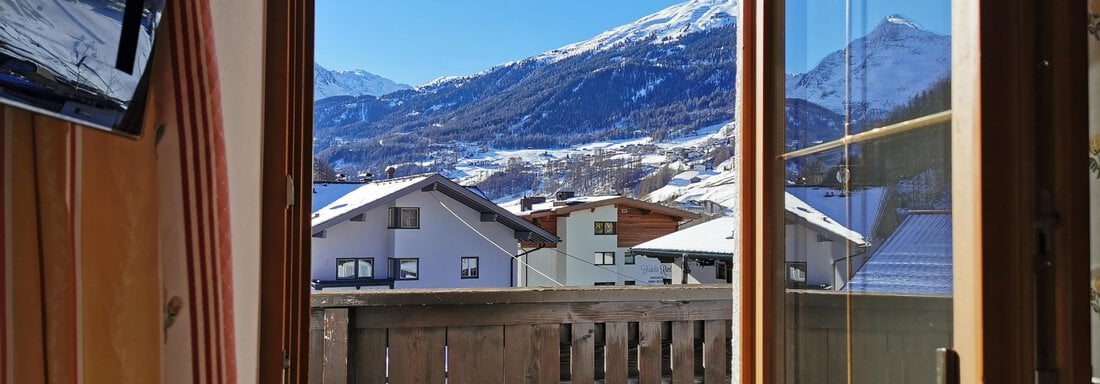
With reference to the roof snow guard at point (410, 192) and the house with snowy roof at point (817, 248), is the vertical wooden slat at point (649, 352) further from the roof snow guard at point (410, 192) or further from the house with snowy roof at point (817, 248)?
the roof snow guard at point (410, 192)

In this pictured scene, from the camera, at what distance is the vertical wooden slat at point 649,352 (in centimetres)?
190

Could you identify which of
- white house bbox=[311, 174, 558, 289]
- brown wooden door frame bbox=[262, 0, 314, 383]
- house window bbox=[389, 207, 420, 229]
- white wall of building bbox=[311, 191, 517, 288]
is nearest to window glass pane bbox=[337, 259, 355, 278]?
white house bbox=[311, 174, 558, 289]

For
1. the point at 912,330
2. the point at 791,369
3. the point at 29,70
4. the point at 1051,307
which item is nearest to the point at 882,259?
the point at 912,330

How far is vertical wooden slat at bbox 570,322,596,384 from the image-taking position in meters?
1.86

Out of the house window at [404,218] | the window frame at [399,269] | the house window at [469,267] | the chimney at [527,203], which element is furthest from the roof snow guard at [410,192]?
the chimney at [527,203]

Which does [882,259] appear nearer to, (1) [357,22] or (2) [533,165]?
(2) [533,165]

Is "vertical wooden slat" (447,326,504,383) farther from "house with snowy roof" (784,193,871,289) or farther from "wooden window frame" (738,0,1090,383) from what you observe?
"wooden window frame" (738,0,1090,383)

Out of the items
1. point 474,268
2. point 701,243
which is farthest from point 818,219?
point 474,268

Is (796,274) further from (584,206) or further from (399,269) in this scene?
(584,206)

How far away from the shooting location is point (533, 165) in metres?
19.7

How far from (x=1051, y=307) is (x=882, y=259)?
0.22m

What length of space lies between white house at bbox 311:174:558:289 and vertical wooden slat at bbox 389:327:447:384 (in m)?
9.48

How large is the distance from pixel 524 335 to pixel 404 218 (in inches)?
437

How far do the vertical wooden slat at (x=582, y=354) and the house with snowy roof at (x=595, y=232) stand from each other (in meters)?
12.2
